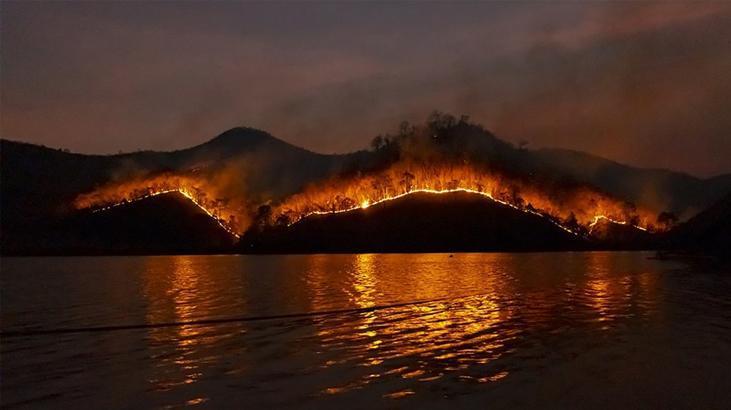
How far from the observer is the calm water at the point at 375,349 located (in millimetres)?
11227

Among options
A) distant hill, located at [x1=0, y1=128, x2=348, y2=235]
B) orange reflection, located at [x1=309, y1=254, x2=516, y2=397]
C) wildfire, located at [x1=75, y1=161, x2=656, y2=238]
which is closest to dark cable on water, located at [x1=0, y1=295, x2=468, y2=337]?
orange reflection, located at [x1=309, y1=254, x2=516, y2=397]

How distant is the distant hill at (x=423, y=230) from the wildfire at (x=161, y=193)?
1357 cm

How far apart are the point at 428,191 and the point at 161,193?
51547 mm

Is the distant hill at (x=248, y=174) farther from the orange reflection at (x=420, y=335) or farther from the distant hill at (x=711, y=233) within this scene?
the orange reflection at (x=420, y=335)

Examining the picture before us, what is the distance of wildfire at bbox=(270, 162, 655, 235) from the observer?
10825 centimetres

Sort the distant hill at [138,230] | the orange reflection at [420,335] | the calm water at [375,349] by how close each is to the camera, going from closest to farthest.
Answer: the calm water at [375,349], the orange reflection at [420,335], the distant hill at [138,230]

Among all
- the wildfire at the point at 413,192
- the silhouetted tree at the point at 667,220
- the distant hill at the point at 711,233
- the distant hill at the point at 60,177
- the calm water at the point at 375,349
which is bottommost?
the calm water at the point at 375,349

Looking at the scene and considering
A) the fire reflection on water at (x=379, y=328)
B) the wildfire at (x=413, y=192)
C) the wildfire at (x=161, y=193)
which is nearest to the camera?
the fire reflection on water at (x=379, y=328)

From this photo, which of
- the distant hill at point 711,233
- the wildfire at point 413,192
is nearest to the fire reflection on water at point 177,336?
the distant hill at point 711,233

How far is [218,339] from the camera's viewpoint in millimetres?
17156

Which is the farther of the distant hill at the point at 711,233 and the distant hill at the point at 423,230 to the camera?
the distant hill at the point at 423,230

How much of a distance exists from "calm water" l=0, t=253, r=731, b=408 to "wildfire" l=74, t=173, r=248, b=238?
3554 inches

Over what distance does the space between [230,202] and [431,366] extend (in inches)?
4386

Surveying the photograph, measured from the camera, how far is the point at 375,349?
15359mm
